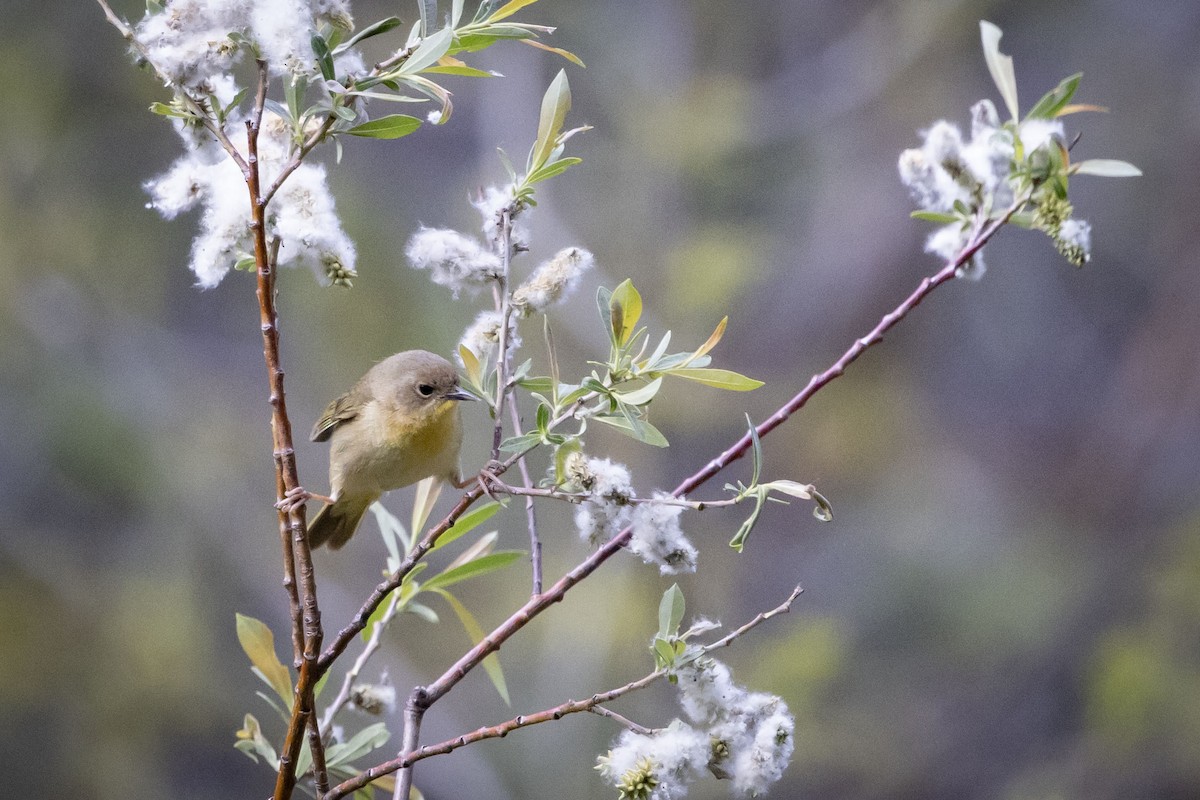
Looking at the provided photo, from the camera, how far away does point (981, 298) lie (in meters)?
4.89

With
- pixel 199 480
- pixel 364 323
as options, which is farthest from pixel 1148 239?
pixel 199 480

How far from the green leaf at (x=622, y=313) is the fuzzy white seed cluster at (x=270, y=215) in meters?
0.24

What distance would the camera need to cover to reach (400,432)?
180 centimetres

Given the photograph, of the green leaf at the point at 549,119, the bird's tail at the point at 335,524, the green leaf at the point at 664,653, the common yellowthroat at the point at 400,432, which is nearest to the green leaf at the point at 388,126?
the green leaf at the point at 549,119

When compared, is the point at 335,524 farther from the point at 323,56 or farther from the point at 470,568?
the point at 323,56

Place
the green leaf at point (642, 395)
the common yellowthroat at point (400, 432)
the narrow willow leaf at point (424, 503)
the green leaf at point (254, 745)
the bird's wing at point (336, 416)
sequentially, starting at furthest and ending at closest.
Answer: the bird's wing at point (336, 416)
the common yellowthroat at point (400, 432)
the narrow willow leaf at point (424, 503)
the green leaf at point (254, 745)
the green leaf at point (642, 395)

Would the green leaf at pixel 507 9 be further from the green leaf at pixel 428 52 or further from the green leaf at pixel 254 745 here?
the green leaf at pixel 254 745

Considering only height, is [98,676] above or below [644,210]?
below

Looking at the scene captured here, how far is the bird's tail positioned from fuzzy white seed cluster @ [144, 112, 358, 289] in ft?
3.33

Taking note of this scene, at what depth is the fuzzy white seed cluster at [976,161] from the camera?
3.23 ft

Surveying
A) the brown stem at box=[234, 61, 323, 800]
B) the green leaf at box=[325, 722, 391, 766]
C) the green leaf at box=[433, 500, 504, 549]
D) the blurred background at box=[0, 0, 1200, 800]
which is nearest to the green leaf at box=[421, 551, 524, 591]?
the green leaf at box=[433, 500, 504, 549]

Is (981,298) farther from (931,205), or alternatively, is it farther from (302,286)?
(931,205)

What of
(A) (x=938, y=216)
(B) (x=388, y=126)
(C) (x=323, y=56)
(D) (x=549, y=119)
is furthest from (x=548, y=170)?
(A) (x=938, y=216)

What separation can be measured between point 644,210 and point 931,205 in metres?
3.81
